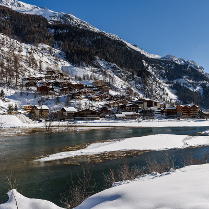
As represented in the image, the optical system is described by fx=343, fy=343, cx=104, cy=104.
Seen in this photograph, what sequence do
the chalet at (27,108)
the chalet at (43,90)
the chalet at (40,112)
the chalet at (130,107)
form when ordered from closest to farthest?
the chalet at (40,112), the chalet at (27,108), the chalet at (130,107), the chalet at (43,90)

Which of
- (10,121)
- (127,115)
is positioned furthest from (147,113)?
(10,121)

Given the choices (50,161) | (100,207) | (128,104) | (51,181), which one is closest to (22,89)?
(128,104)

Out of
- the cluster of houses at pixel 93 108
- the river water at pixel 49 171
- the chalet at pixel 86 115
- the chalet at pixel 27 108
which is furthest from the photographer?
the chalet at pixel 86 115

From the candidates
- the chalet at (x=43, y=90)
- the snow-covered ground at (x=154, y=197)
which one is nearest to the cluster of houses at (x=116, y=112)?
the chalet at (x=43, y=90)

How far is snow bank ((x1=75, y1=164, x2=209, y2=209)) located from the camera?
8.39 m

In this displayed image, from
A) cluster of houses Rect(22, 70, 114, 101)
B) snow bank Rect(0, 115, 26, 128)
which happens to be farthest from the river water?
cluster of houses Rect(22, 70, 114, 101)

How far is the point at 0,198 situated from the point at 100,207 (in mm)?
13869

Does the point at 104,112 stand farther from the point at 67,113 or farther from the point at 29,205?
the point at 29,205

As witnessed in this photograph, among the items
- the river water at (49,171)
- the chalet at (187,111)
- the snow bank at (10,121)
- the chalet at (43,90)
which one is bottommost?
the river water at (49,171)

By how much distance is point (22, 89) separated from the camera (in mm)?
154125

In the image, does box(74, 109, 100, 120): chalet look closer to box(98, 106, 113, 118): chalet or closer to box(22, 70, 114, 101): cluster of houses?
box(98, 106, 113, 118): chalet

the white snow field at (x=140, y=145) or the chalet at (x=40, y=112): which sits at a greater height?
the chalet at (x=40, y=112)

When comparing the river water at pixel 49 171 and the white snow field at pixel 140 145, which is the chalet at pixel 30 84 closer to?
the white snow field at pixel 140 145

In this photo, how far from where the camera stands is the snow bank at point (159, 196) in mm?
8391
